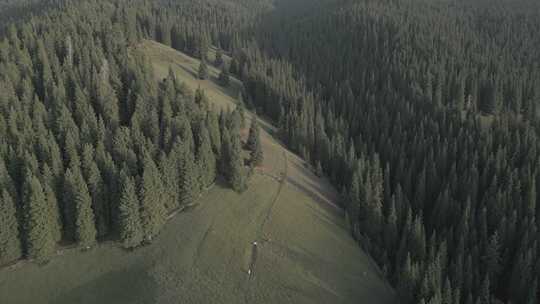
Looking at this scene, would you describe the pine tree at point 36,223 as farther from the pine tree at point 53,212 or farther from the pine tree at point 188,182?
the pine tree at point 188,182

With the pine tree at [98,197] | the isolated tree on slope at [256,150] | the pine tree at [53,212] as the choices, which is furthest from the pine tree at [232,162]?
the pine tree at [53,212]

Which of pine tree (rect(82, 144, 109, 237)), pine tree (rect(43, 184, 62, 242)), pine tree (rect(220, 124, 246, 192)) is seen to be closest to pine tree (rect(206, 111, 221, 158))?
pine tree (rect(220, 124, 246, 192))

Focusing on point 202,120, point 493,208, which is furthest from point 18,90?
point 493,208

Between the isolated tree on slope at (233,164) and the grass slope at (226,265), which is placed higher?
the isolated tree on slope at (233,164)

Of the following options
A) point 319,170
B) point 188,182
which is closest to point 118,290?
point 188,182

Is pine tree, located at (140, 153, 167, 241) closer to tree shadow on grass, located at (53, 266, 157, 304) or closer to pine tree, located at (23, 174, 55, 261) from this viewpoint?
tree shadow on grass, located at (53, 266, 157, 304)

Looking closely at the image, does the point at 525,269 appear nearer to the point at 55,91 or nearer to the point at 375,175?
the point at 375,175
